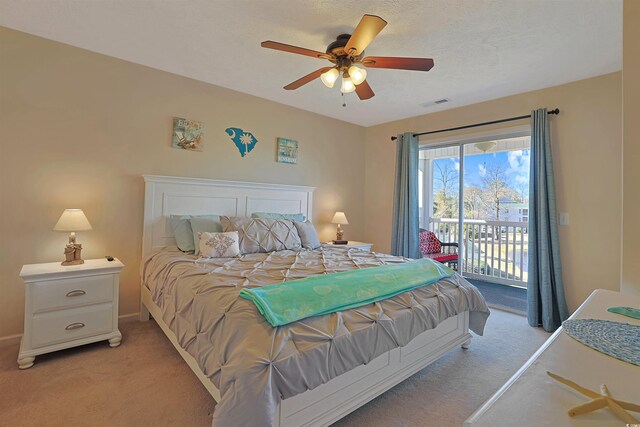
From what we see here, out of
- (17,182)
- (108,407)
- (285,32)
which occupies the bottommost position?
(108,407)

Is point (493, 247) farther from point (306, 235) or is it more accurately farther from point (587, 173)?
point (306, 235)

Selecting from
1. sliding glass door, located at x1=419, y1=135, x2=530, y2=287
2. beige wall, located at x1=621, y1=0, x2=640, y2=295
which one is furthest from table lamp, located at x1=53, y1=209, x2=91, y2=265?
sliding glass door, located at x1=419, y1=135, x2=530, y2=287

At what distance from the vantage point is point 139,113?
9.79 ft

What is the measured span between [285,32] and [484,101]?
8.76ft

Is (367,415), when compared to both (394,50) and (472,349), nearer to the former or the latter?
(472,349)

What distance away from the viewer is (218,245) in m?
2.68

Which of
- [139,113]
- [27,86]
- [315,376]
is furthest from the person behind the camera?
[139,113]

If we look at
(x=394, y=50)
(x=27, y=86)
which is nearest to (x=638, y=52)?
(x=394, y=50)

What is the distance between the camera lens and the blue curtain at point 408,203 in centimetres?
425

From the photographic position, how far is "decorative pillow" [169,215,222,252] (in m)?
2.86

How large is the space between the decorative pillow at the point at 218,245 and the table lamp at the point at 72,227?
2.96 ft

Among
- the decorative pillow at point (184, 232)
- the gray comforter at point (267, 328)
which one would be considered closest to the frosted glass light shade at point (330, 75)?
the gray comforter at point (267, 328)

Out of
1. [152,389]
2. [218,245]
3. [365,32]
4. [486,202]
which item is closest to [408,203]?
[486,202]

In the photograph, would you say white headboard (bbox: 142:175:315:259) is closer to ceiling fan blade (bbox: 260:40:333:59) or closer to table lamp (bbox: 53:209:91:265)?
table lamp (bbox: 53:209:91:265)
